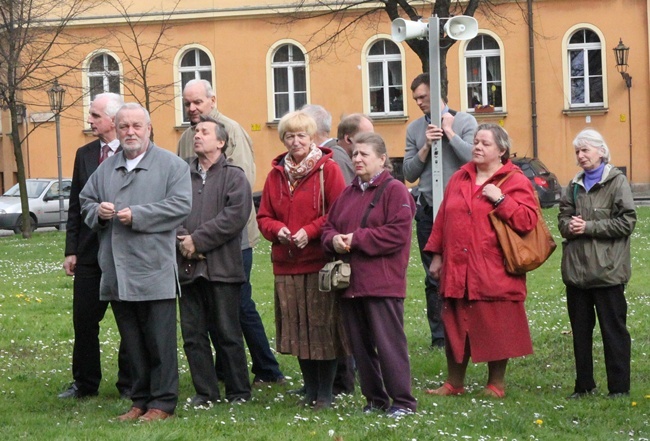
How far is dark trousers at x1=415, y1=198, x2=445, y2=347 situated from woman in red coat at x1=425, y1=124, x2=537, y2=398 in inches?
49.6

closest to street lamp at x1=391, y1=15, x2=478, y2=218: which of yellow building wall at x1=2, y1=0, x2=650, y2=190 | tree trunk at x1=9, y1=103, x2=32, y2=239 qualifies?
tree trunk at x1=9, y1=103, x2=32, y2=239

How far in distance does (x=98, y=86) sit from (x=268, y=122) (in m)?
5.49

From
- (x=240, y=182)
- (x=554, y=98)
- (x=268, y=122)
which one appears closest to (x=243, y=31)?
(x=268, y=122)

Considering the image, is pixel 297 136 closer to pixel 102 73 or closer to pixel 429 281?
pixel 429 281

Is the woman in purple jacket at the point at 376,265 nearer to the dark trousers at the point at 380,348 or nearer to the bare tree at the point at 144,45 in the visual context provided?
the dark trousers at the point at 380,348

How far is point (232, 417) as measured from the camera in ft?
25.2

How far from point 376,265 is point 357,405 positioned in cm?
104

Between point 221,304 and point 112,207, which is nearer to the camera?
point 112,207

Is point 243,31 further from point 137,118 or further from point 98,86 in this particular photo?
point 137,118

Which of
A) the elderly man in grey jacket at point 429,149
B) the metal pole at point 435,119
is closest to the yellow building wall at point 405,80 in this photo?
the elderly man in grey jacket at point 429,149

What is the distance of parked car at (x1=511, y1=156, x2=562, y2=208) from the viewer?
3188 centimetres

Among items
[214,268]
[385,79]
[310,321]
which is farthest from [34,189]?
[310,321]

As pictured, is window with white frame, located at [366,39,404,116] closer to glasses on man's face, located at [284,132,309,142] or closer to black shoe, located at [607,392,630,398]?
black shoe, located at [607,392,630,398]

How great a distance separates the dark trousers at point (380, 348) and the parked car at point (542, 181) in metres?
24.0
